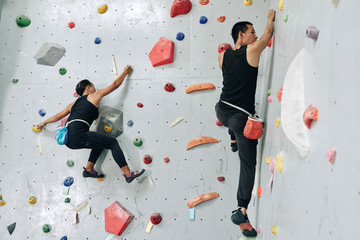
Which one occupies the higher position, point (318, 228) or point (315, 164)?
point (315, 164)

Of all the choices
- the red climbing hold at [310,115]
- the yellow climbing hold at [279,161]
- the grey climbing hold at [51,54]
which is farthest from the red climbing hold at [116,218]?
the red climbing hold at [310,115]

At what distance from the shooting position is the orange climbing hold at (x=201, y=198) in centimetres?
327

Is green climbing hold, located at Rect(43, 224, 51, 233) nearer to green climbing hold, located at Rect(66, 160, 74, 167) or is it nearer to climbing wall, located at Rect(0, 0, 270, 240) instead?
climbing wall, located at Rect(0, 0, 270, 240)

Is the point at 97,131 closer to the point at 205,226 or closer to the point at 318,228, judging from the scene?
the point at 205,226

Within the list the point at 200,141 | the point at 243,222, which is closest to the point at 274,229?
the point at 243,222

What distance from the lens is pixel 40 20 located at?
395 centimetres

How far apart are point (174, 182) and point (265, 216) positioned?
3.31 feet

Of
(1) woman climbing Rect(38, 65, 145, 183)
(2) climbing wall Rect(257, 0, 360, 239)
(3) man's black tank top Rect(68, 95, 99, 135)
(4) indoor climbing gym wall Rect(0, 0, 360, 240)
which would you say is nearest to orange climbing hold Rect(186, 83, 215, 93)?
(4) indoor climbing gym wall Rect(0, 0, 360, 240)

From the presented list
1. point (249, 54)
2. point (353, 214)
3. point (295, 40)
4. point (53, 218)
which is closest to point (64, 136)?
point (53, 218)

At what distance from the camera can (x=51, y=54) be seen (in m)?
3.84

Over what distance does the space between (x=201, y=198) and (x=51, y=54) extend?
1.95 metres

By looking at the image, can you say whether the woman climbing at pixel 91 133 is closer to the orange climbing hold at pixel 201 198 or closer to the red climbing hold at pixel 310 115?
the orange climbing hold at pixel 201 198

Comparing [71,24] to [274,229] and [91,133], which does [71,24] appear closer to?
[91,133]

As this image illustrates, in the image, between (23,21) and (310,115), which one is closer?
(310,115)
